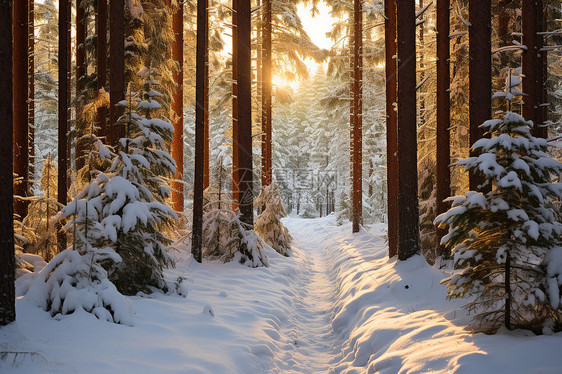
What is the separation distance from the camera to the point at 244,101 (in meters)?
12.3

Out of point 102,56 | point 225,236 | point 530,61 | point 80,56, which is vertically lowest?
point 225,236

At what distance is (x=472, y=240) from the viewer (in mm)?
5152

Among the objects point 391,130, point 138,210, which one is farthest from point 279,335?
point 391,130

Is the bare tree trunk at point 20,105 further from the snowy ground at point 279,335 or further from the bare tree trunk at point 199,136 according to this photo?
the snowy ground at point 279,335

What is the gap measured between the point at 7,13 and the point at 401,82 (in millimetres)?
8333

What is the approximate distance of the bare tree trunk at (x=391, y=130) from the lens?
12012 mm

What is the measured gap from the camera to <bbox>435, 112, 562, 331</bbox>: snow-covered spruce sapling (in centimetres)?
473

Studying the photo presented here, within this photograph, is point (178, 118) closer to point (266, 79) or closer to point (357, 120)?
point (266, 79)

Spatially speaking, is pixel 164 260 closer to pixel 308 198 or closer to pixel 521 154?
pixel 521 154

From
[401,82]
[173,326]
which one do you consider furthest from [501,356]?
[401,82]

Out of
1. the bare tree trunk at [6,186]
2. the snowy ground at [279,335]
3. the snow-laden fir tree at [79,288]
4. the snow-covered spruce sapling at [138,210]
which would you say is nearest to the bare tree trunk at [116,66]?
the snow-covered spruce sapling at [138,210]

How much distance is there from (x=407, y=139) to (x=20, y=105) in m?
11.1

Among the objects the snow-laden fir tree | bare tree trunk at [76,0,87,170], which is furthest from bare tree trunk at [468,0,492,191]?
bare tree trunk at [76,0,87,170]

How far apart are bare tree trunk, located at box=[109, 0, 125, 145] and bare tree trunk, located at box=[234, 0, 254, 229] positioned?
172 inches
